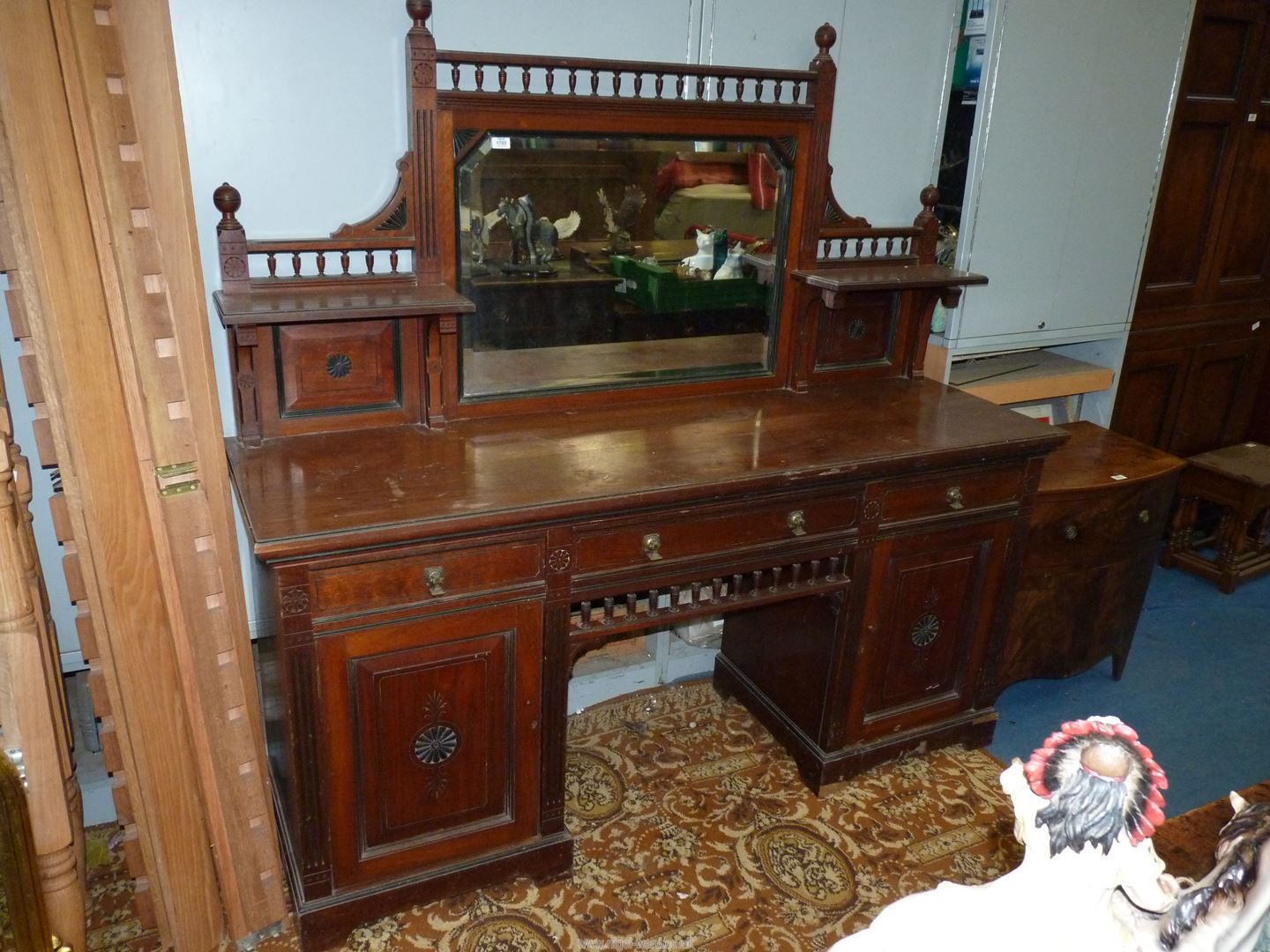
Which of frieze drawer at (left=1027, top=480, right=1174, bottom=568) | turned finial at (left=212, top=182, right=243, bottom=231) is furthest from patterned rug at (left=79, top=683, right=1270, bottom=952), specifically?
turned finial at (left=212, top=182, right=243, bottom=231)

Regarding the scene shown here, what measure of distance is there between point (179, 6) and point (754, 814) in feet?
7.44

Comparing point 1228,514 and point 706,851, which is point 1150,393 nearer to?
point 1228,514

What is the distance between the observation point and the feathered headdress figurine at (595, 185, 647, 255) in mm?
2438

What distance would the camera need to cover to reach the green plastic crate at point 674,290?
253 centimetres

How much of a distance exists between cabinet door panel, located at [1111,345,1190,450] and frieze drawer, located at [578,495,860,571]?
181 cm

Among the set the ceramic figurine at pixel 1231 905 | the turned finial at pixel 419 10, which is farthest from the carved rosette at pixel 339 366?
the ceramic figurine at pixel 1231 905

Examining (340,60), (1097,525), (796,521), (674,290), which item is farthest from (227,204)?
(1097,525)

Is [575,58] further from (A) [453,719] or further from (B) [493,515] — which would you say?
(A) [453,719]

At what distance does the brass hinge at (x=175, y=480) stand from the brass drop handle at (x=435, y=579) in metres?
0.46

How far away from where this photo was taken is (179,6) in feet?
6.43

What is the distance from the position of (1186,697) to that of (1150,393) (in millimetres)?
1154

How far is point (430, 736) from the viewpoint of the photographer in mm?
2111

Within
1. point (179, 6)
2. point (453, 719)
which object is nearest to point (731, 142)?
point (179, 6)

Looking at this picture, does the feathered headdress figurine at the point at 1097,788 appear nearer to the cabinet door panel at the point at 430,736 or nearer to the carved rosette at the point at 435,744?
the cabinet door panel at the point at 430,736
